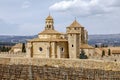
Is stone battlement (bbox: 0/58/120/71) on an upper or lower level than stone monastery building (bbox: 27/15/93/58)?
lower

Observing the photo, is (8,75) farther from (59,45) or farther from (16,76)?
(59,45)

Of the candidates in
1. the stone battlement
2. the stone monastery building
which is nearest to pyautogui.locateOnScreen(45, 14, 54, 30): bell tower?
the stone monastery building

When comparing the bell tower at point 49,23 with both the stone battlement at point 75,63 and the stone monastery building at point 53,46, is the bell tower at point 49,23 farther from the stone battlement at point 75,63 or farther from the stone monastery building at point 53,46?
the stone battlement at point 75,63

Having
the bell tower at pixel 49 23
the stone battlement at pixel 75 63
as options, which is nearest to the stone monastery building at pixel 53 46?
the bell tower at pixel 49 23

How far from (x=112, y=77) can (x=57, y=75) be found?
1333 millimetres

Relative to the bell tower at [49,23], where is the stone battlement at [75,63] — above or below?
below

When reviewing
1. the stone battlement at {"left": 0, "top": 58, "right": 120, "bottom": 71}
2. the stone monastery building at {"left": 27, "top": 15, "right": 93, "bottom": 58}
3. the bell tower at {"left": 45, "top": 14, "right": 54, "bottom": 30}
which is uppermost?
the bell tower at {"left": 45, "top": 14, "right": 54, "bottom": 30}

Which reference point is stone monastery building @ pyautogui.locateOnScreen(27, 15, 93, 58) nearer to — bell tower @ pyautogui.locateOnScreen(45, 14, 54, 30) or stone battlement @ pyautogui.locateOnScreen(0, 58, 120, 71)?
bell tower @ pyautogui.locateOnScreen(45, 14, 54, 30)

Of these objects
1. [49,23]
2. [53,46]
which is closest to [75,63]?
[53,46]

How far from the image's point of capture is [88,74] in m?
7.68

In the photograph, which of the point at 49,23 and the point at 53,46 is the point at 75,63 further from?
the point at 49,23

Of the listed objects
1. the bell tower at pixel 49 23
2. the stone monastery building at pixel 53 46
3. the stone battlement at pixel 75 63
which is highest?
the bell tower at pixel 49 23

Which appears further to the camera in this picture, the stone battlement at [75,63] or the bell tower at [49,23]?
the bell tower at [49,23]

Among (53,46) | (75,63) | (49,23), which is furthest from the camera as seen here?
(49,23)
